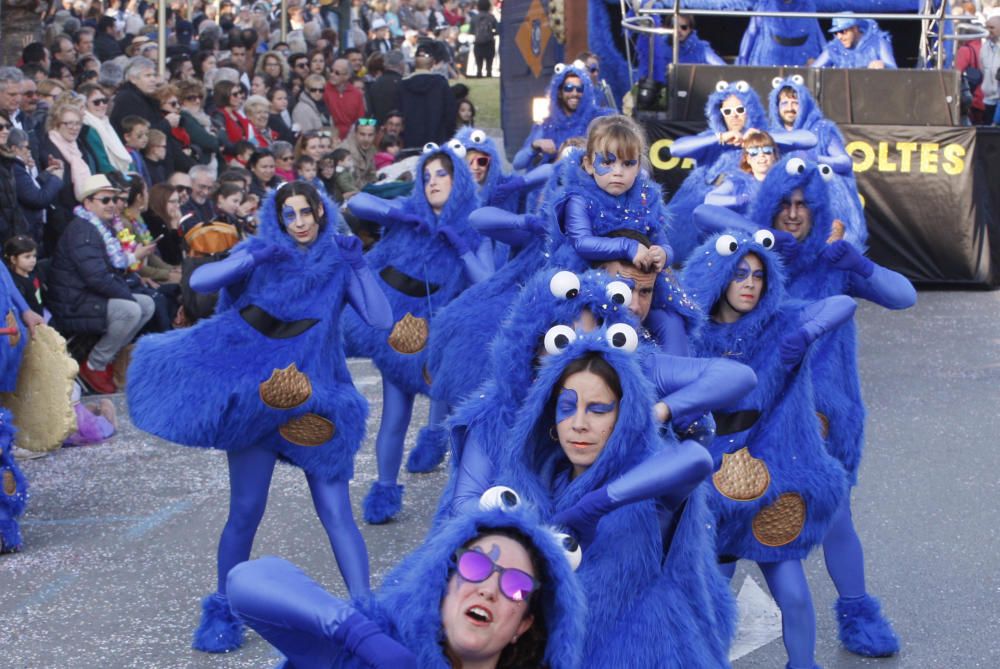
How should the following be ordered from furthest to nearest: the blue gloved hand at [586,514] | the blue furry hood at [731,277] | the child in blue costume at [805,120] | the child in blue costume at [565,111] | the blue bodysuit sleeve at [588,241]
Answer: the child in blue costume at [805,120]
the child in blue costume at [565,111]
the blue bodysuit sleeve at [588,241]
the blue furry hood at [731,277]
the blue gloved hand at [586,514]

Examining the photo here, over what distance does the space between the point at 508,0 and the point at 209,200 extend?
816cm

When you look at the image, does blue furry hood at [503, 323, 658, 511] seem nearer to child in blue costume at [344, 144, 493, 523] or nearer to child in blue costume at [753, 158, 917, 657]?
child in blue costume at [753, 158, 917, 657]

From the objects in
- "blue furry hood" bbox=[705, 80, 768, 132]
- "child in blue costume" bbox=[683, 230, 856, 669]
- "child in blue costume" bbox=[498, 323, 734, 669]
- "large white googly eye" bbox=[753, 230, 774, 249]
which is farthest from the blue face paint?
"blue furry hood" bbox=[705, 80, 768, 132]

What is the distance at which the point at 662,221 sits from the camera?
5586mm

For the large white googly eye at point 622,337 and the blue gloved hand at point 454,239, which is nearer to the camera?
the large white googly eye at point 622,337

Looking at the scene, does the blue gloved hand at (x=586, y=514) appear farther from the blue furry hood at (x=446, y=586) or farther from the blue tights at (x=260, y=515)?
the blue tights at (x=260, y=515)

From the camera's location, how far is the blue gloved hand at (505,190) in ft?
27.2

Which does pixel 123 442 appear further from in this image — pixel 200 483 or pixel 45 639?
pixel 45 639

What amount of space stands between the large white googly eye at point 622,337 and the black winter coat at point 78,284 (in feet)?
21.3

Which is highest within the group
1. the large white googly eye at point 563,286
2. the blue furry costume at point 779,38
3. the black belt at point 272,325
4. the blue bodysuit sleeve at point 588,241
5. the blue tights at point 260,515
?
the blue furry costume at point 779,38

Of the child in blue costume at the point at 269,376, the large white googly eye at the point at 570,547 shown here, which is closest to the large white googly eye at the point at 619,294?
the large white googly eye at the point at 570,547

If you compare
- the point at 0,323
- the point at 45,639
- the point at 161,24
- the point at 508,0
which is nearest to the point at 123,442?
the point at 0,323

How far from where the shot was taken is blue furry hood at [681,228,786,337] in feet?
16.6

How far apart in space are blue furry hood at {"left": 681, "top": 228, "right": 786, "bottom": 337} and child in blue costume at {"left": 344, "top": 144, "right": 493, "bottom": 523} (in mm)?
2330
